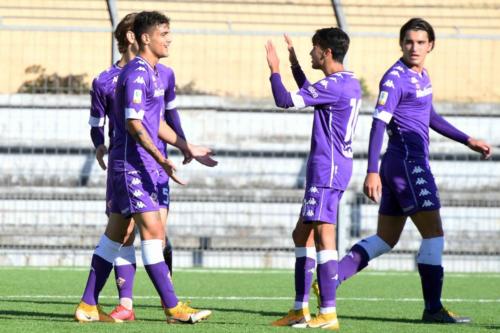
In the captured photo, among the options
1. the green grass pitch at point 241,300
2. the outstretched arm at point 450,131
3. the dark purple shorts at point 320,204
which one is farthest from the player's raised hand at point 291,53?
the green grass pitch at point 241,300

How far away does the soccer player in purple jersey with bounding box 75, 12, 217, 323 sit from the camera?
7477mm

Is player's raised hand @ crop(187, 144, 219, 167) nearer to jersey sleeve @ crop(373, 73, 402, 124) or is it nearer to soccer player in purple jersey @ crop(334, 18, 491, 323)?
jersey sleeve @ crop(373, 73, 402, 124)

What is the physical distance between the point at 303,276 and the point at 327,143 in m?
0.90

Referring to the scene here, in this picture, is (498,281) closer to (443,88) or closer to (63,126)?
(63,126)

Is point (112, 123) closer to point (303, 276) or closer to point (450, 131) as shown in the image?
point (303, 276)

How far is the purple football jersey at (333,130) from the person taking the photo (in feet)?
25.2

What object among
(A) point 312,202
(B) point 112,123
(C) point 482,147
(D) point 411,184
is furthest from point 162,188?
(C) point 482,147

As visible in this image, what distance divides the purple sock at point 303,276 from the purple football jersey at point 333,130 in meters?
0.61

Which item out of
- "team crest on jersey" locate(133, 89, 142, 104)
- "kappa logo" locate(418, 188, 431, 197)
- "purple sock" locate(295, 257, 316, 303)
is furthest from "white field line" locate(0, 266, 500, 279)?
"team crest on jersey" locate(133, 89, 142, 104)

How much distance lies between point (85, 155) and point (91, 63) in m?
1.87

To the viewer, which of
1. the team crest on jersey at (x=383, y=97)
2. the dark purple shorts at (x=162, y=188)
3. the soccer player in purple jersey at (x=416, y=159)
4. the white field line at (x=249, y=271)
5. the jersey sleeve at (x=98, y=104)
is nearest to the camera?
the team crest on jersey at (x=383, y=97)

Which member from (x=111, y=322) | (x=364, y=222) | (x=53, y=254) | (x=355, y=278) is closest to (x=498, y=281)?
(x=355, y=278)

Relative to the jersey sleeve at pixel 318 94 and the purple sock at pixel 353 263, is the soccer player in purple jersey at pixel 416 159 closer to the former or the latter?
the purple sock at pixel 353 263

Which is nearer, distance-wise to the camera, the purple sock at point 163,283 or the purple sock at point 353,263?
the purple sock at point 163,283
